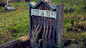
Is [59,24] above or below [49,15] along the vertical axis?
below

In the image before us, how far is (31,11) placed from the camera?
3.22 m

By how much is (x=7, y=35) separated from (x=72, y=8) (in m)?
3.57

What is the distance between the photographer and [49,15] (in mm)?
2846

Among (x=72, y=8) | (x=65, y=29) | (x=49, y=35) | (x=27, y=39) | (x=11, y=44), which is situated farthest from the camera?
(x=72, y=8)

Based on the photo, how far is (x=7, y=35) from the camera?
4055mm

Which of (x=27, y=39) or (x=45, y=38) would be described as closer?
(x=45, y=38)

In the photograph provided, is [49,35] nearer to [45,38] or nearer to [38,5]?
[45,38]

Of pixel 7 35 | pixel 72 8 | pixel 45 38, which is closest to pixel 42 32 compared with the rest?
pixel 45 38

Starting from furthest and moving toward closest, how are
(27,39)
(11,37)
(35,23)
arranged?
(11,37)
(27,39)
(35,23)

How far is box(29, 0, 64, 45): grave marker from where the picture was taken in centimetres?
272

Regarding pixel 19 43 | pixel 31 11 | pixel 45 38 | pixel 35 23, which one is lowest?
pixel 19 43

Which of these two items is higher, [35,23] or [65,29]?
[35,23]

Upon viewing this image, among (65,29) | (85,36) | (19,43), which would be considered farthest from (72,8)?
(19,43)

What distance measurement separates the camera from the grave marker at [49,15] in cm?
272
